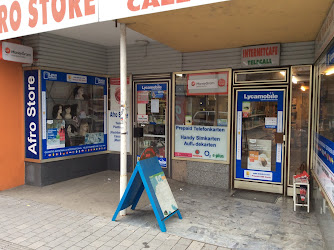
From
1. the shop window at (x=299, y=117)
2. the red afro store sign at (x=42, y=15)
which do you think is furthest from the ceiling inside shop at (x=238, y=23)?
the shop window at (x=299, y=117)

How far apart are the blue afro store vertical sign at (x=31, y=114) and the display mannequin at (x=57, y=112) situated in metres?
0.46

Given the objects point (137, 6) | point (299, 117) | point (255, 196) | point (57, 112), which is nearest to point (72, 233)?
point (137, 6)

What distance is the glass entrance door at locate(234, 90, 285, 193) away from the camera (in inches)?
232

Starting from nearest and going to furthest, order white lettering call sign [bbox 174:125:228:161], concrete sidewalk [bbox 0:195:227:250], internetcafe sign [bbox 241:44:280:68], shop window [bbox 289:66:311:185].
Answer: concrete sidewalk [bbox 0:195:227:250]
shop window [bbox 289:66:311:185]
internetcafe sign [bbox 241:44:280:68]
white lettering call sign [bbox 174:125:228:161]

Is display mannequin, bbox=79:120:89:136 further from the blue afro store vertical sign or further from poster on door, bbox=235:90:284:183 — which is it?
poster on door, bbox=235:90:284:183

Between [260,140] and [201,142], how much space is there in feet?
4.20

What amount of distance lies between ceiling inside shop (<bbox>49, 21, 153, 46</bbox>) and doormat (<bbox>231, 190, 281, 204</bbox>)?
13.0ft

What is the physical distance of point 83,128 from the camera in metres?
7.45

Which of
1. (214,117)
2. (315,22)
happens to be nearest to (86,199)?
(214,117)

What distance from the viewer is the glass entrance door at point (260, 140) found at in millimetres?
5898

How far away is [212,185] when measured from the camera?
6531 millimetres

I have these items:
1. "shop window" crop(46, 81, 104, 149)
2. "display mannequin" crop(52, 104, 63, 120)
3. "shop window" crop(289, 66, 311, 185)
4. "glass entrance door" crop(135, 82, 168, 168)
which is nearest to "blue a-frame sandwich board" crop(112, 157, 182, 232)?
"glass entrance door" crop(135, 82, 168, 168)

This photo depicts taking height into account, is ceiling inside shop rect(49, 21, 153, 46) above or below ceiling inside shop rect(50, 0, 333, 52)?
above

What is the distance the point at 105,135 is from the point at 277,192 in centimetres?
455
